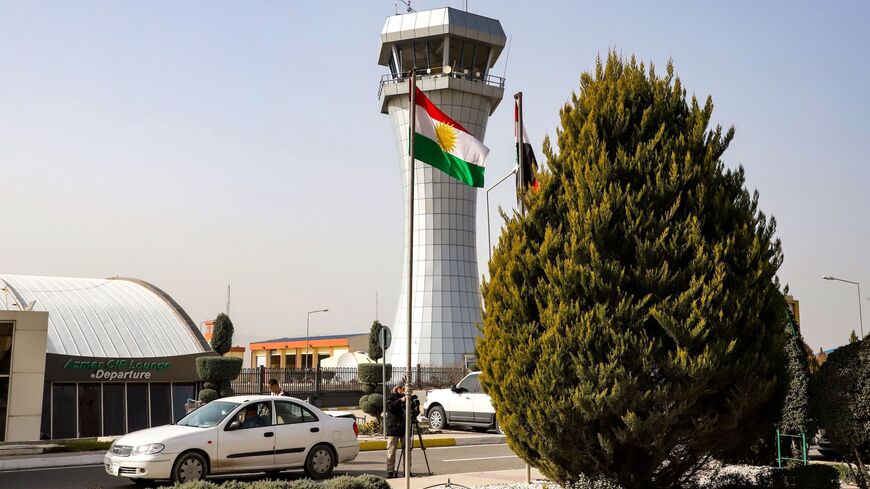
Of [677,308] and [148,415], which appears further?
[148,415]

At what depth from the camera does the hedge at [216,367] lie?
3198cm

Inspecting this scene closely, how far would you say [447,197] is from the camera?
6181 centimetres

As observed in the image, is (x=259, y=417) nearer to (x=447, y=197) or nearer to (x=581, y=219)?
(x=581, y=219)

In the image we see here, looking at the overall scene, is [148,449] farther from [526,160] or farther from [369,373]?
[369,373]

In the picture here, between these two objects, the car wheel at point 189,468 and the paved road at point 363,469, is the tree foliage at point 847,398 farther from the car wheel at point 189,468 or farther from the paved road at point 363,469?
the car wheel at point 189,468

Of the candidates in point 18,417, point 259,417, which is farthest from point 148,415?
point 259,417

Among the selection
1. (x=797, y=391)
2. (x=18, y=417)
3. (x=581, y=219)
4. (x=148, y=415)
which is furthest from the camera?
(x=148, y=415)

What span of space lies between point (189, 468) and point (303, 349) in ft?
265

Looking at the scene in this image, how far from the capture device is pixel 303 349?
310ft

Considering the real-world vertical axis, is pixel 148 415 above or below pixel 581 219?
below

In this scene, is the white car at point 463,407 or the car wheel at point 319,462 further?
the white car at point 463,407

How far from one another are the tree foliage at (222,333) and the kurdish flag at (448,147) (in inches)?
875

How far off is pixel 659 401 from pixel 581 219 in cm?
261

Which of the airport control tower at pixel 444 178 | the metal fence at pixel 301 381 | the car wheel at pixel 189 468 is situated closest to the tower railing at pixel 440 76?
the airport control tower at pixel 444 178
